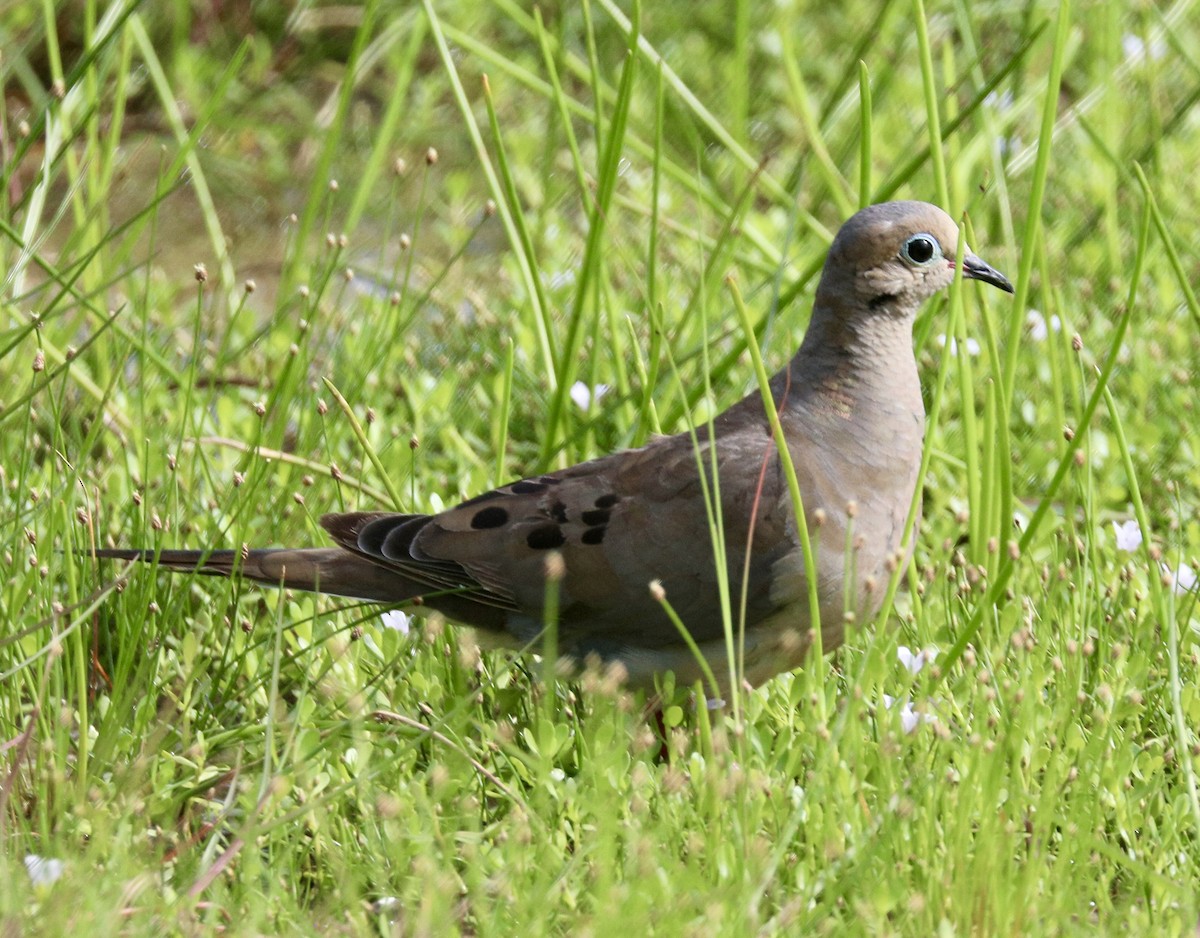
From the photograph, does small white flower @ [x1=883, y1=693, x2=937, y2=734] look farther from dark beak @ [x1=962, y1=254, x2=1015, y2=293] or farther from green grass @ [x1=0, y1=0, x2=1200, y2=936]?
dark beak @ [x1=962, y1=254, x2=1015, y2=293]

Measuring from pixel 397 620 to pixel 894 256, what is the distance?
1292 millimetres

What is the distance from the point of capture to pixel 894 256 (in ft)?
10.6

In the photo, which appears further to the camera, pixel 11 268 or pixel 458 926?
pixel 11 268

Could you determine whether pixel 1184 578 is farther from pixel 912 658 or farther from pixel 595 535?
pixel 595 535

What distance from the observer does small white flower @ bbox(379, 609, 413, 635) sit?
336 cm

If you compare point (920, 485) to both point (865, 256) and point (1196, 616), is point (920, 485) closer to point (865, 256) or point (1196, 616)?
point (865, 256)

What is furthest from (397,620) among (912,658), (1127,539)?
(1127,539)

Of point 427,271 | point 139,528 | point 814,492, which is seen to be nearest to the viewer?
point 814,492

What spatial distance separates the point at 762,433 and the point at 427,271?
236 centimetres

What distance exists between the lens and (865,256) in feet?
10.6

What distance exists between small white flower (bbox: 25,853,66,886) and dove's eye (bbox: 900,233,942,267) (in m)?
1.96

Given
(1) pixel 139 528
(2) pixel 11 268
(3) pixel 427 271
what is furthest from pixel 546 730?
(3) pixel 427 271

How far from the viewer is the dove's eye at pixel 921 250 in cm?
323

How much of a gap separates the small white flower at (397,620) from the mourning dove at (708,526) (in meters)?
0.10
